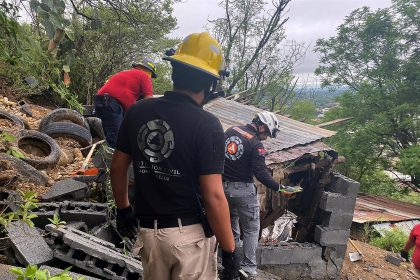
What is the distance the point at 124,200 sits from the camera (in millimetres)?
2309

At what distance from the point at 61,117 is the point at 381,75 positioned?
16749 mm

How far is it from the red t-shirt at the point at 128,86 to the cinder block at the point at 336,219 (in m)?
3.85

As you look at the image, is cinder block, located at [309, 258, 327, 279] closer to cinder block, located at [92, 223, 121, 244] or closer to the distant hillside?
cinder block, located at [92, 223, 121, 244]

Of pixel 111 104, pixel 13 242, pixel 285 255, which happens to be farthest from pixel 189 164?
pixel 285 255

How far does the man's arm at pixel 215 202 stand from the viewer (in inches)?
72.6

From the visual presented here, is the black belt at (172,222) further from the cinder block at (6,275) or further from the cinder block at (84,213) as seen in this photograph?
the cinder block at (84,213)

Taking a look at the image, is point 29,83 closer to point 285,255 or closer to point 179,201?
point 285,255

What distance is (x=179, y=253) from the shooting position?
6.12ft

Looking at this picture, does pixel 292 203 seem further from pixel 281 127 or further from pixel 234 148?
pixel 234 148

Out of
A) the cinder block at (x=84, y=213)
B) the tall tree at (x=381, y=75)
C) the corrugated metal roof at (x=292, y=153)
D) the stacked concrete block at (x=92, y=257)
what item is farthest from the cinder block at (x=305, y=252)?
the tall tree at (x=381, y=75)

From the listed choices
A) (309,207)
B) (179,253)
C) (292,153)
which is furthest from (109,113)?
(309,207)

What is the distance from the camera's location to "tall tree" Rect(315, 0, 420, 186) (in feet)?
56.5

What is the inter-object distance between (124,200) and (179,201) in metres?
0.58

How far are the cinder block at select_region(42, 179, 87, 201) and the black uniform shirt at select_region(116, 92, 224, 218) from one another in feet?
8.82
